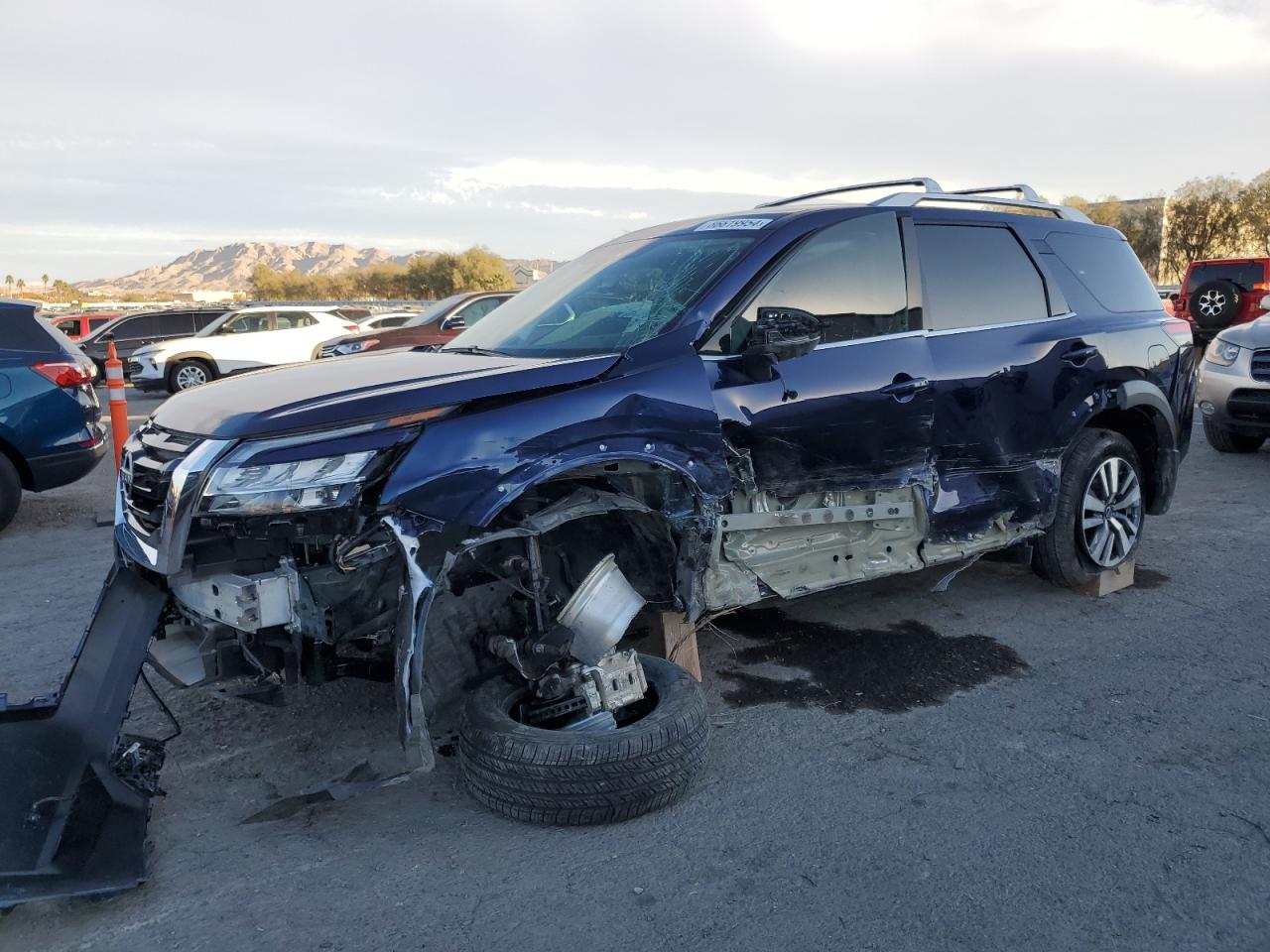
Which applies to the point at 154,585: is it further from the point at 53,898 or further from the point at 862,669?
the point at 862,669

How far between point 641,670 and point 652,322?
1288 mm

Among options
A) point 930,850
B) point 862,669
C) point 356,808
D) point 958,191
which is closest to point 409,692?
point 356,808

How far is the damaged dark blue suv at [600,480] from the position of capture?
2932 mm

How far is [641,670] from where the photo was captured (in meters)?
3.52

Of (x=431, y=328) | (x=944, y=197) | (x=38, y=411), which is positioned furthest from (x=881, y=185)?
(x=431, y=328)

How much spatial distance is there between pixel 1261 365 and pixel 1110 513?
4.98m

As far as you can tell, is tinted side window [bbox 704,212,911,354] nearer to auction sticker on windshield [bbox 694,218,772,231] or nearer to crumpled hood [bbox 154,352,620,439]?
auction sticker on windshield [bbox 694,218,772,231]

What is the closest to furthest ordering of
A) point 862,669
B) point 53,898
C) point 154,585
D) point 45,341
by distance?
1. point 53,898
2. point 154,585
3. point 862,669
4. point 45,341

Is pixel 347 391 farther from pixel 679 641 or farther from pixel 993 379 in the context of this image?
pixel 993 379

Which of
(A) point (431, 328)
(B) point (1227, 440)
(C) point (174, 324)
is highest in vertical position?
(C) point (174, 324)

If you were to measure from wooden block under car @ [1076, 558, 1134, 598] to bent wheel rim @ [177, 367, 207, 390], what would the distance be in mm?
16393

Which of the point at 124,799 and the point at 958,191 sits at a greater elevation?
the point at 958,191

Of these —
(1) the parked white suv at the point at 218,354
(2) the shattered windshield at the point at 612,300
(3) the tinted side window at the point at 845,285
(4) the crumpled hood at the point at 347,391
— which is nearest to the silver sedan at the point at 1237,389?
(3) the tinted side window at the point at 845,285

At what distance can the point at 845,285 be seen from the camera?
13.5 feet
